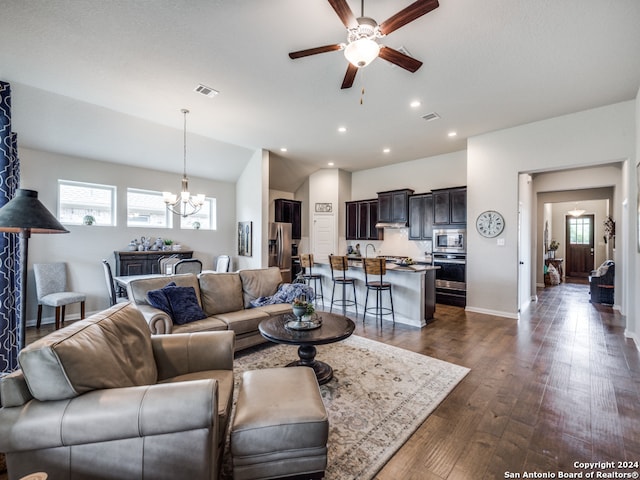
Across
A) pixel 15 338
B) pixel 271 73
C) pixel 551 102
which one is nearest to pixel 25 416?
pixel 15 338

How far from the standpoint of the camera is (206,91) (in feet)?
12.6

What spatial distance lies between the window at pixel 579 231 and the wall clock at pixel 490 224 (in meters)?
7.86

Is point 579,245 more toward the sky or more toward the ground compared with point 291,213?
more toward the ground

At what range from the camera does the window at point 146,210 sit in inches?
235

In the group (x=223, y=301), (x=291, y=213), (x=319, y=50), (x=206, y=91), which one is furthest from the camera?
(x=291, y=213)

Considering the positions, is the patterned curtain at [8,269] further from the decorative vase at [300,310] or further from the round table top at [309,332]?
the decorative vase at [300,310]

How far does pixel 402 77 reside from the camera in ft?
11.4

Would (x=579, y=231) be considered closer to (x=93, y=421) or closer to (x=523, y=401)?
(x=523, y=401)

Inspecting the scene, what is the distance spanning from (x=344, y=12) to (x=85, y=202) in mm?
5783

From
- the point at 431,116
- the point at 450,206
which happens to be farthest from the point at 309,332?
the point at 450,206

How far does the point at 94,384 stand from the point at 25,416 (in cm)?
24

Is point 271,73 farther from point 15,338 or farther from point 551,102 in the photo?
point 15,338

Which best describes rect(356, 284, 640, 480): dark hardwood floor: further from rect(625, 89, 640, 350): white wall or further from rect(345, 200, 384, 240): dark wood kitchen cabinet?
rect(345, 200, 384, 240): dark wood kitchen cabinet

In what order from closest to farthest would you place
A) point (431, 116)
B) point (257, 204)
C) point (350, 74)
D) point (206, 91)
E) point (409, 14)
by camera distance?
point (409, 14) < point (350, 74) < point (206, 91) < point (431, 116) < point (257, 204)
